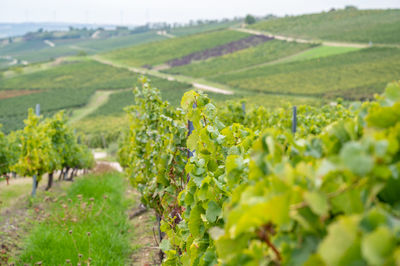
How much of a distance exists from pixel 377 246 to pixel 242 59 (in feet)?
234

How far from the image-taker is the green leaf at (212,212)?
2051 millimetres

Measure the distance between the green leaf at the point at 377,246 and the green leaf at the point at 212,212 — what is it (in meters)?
1.40

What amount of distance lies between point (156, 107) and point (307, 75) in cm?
4972

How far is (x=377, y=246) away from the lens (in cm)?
68

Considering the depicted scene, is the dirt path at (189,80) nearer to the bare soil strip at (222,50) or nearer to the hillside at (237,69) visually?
the hillside at (237,69)

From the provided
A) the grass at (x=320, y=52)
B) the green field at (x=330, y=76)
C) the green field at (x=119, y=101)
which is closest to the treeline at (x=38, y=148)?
the green field at (x=330, y=76)

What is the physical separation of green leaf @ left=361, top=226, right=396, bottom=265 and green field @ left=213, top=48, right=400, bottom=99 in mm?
37752

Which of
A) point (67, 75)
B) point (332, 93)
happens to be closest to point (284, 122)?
point (332, 93)

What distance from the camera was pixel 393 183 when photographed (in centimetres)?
87

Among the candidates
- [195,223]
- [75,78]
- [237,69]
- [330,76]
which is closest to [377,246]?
[195,223]

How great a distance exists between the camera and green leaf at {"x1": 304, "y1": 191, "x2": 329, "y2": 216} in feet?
2.53

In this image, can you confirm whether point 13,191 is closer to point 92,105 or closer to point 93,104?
point 92,105

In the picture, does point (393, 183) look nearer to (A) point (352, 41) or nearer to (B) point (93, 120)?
(B) point (93, 120)

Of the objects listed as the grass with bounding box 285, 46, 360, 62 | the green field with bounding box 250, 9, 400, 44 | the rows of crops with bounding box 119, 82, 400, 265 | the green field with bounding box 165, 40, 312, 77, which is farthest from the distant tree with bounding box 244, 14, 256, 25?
the rows of crops with bounding box 119, 82, 400, 265
